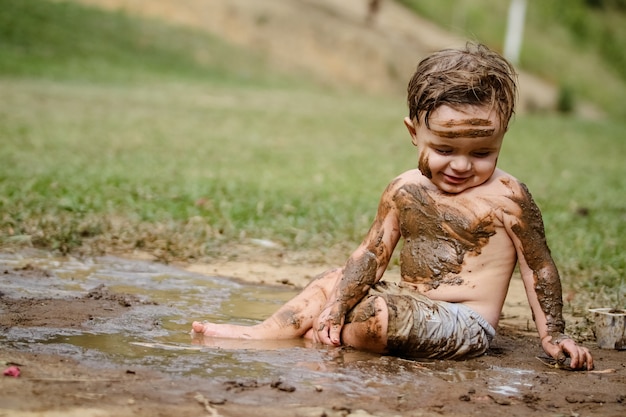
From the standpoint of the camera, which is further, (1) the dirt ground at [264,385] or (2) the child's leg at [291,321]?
(2) the child's leg at [291,321]

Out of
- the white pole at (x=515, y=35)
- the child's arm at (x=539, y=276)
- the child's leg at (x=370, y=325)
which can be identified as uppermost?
the white pole at (x=515, y=35)

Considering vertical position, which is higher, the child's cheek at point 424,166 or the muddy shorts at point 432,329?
the child's cheek at point 424,166

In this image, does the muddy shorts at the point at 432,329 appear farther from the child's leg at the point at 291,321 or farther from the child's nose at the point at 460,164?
the child's nose at the point at 460,164

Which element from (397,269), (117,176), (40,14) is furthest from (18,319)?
(40,14)

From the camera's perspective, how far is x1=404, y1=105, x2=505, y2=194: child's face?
12.3 feet

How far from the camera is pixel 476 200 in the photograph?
12.9ft

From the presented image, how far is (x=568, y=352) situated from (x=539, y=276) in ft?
1.07

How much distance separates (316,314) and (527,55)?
28.9m

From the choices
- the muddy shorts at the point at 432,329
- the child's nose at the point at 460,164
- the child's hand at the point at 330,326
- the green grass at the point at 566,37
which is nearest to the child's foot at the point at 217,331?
the child's hand at the point at 330,326

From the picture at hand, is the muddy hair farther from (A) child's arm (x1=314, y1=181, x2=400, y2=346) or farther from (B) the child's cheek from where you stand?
(A) child's arm (x1=314, y1=181, x2=400, y2=346)

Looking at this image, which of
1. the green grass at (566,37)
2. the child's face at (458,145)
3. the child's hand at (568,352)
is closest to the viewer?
the child's hand at (568,352)

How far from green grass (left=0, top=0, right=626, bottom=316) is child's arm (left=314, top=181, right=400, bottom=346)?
1.50 m

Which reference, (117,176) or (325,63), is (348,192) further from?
(325,63)

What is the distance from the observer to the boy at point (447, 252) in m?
3.74
